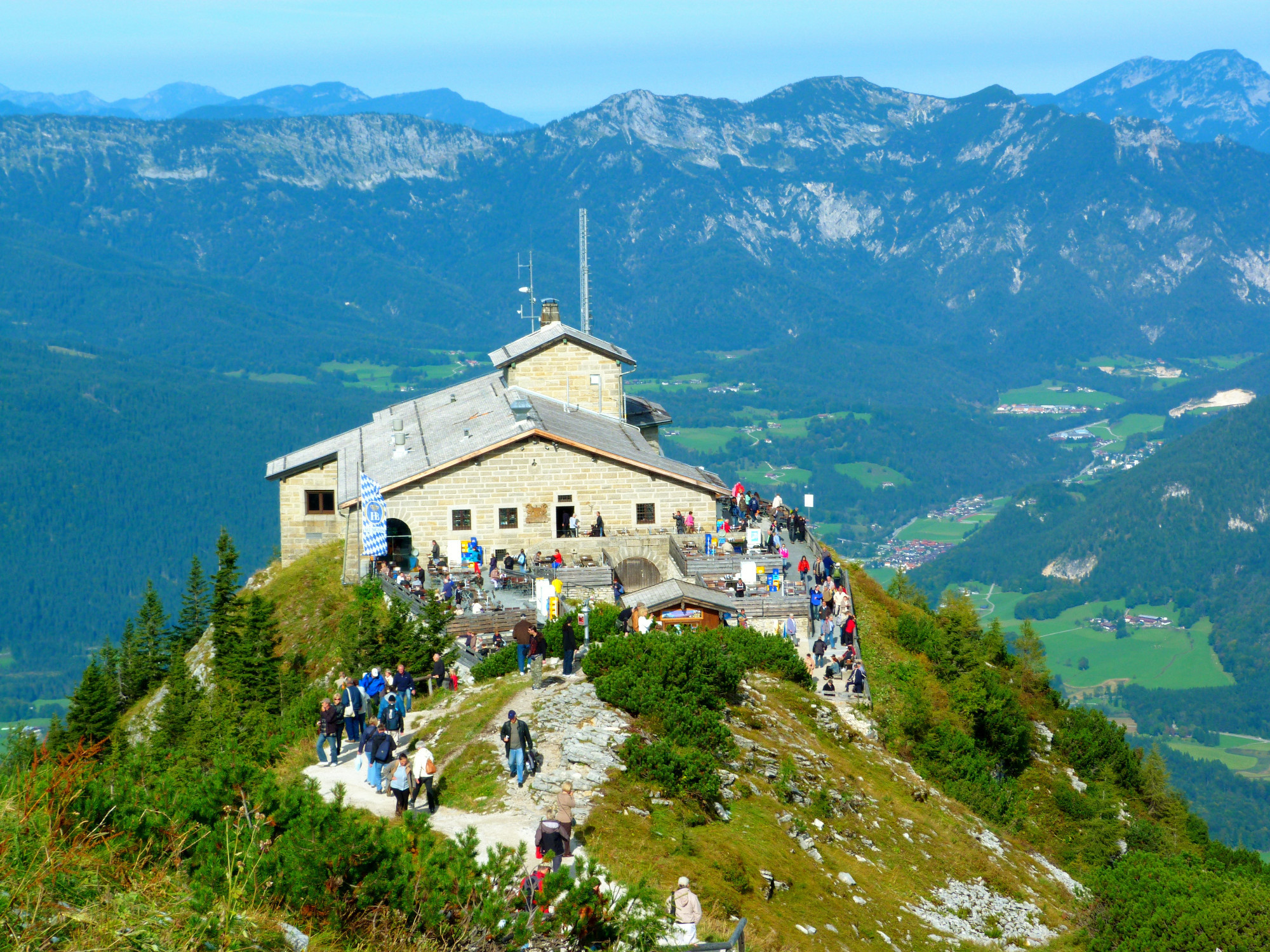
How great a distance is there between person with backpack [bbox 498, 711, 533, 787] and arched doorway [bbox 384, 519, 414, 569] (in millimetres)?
30555

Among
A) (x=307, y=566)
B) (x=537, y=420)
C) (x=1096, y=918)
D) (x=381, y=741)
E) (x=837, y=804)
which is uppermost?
(x=537, y=420)

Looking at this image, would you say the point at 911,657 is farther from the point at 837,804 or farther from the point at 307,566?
the point at 307,566

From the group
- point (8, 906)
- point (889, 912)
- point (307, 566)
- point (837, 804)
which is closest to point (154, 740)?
point (307, 566)

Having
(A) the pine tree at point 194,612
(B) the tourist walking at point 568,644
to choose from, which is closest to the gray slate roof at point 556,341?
(A) the pine tree at point 194,612

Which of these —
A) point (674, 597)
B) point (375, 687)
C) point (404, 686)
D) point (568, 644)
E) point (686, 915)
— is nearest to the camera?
point (686, 915)

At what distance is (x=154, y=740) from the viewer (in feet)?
150

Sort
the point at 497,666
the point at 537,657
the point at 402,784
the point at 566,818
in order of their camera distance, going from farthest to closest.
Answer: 1. the point at 497,666
2. the point at 537,657
3. the point at 402,784
4. the point at 566,818

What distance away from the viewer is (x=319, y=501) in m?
70.9

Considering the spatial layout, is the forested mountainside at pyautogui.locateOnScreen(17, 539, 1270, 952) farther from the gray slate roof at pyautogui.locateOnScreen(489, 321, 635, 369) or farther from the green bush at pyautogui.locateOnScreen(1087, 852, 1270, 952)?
the gray slate roof at pyautogui.locateOnScreen(489, 321, 635, 369)

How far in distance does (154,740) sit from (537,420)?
22707 millimetres

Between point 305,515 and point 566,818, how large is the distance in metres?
48.9

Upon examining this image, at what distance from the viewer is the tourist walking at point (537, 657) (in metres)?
36.0

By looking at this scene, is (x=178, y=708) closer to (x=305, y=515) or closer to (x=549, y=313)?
(x=305, y=515)

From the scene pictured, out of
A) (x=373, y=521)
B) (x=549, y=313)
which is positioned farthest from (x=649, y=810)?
(x=549, y=313)
